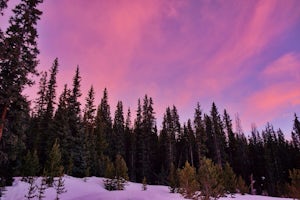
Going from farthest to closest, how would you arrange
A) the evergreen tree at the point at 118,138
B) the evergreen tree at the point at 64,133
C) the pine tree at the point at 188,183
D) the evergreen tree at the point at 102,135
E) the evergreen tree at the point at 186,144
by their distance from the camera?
the evergreen tree at the point at 186,144, the evergreen tree at the point at 118,138, the evergreen tree at the point at 102,135, the evergreen tree at the point at 64,133, the pine tree at the point at 188,183

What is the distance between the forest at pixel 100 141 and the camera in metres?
18.1

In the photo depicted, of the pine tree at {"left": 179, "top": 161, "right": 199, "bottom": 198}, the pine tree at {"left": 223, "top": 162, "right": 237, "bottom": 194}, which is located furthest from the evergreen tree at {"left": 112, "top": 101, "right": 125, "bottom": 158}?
the pine tree at {"left": 179, "top": 161, "right": 199, "bottom": 198}

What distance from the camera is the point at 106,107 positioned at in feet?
247

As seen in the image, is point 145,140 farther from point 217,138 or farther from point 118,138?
point 217,138

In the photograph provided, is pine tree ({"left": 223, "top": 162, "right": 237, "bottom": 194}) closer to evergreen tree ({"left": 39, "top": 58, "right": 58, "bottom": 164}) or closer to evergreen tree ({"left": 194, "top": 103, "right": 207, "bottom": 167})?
evergreen tree ({"left": 194, "top": 103, "right": 207, "bottom": 167})

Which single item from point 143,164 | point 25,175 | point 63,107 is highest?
point 63,107

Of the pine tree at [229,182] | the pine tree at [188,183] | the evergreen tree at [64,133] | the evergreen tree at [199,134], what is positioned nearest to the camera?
the pine tree at [188,183]

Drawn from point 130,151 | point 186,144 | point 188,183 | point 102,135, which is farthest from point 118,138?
point 188,183

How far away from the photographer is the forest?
714 inches

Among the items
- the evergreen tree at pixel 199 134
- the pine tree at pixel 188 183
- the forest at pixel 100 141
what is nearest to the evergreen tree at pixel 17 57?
the forest at pixel 100 141

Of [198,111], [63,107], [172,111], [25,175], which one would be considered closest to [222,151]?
[198,111]

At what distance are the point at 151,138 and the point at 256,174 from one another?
1066 inches

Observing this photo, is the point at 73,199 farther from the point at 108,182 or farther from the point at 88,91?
the point at 88,91

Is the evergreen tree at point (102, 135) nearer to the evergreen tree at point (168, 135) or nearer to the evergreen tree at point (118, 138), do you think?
the evergreen tree at point (118, 138)
